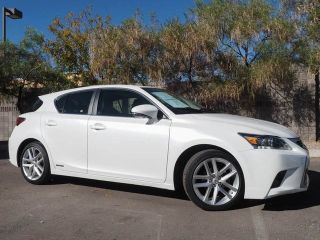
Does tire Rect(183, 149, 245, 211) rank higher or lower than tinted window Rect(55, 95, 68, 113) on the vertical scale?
lower

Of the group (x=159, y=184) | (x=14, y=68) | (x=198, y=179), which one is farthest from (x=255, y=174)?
(x=14, y=68)

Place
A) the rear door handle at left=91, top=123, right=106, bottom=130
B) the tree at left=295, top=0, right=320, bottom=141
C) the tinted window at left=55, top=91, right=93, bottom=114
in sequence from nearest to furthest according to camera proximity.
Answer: the rear door handle at left=91, top=123, right=106, bottom=130
the tinted window at left=55, top=91, right=93, bottom=114
the tree at left=295, top=0, right=320, bottom=141

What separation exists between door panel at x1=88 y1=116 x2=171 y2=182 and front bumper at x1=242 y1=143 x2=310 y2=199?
3.61 feet

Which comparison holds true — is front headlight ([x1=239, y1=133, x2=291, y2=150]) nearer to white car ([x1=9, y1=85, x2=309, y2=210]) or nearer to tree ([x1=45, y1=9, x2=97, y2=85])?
white car ([x1=9, y1=85, x2=309, y2=210])

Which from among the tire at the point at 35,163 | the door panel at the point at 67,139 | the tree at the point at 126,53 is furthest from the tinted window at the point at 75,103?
the tree at the point at 126,53

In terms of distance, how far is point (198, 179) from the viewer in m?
6.04

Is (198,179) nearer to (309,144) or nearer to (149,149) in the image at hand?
(149,149)

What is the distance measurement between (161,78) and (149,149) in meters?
7.36

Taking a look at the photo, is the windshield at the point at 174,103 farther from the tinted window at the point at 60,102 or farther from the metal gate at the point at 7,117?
the metal gate at the point at 7,117

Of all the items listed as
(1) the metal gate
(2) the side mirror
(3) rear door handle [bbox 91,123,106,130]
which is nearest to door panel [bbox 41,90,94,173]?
(3) rear door handle [bbox 91,123,106,130]

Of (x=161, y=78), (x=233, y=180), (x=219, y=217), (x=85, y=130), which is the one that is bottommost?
(x=219, y=217)

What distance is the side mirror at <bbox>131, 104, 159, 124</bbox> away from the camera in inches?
249

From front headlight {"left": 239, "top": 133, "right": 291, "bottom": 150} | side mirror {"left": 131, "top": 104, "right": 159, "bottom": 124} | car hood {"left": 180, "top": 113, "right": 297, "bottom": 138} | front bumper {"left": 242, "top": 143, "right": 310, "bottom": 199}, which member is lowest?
front bumper {"left": 242, "top": 143, "right": 310, "bottom": 199}

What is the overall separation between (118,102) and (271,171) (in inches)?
94.6
